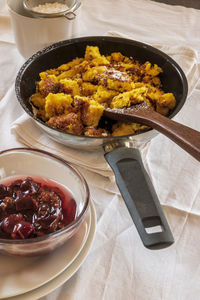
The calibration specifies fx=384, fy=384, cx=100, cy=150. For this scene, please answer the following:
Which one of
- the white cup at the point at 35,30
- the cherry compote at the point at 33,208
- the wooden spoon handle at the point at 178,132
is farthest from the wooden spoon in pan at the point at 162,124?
the white cup at the point at 35,30

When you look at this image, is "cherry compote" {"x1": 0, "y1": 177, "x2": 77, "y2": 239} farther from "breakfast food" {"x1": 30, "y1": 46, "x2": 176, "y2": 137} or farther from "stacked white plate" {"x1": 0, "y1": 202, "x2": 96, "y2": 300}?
"breakfast food" {"x1": 30, "y1": 46, "x2": 176, "y2": 137}

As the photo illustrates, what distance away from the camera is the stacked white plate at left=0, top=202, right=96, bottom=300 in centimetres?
55

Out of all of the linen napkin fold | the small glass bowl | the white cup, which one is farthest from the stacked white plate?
the white cup

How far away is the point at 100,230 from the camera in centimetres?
71

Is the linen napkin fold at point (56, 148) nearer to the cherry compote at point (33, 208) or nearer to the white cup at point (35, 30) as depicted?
the cherry compote at point (33, 208)

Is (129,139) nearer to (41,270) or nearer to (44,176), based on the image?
(44,176)

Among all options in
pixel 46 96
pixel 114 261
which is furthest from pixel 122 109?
pixel 114 261

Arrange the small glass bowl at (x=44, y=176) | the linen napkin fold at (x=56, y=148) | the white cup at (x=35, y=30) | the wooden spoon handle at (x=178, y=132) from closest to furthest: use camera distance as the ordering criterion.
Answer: the small glass bowl at (x=44, y=176) → the wooden spoon handle at (x=178, y=132) → the linen napkin fold at (x=56, y=148) → the white cup at (x=35, y=30)

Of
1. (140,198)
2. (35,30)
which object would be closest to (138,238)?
(140,198)

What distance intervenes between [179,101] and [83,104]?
0.22 m

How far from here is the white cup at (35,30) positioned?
1008 millimetres

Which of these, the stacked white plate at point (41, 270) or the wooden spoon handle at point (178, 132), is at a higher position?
the wooden spoon handle at point (178, 132)

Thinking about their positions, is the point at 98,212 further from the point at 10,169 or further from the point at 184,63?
the point at 184,63

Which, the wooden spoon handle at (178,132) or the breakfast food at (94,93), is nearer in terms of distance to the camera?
the wooden spoon handle at (178,132)
